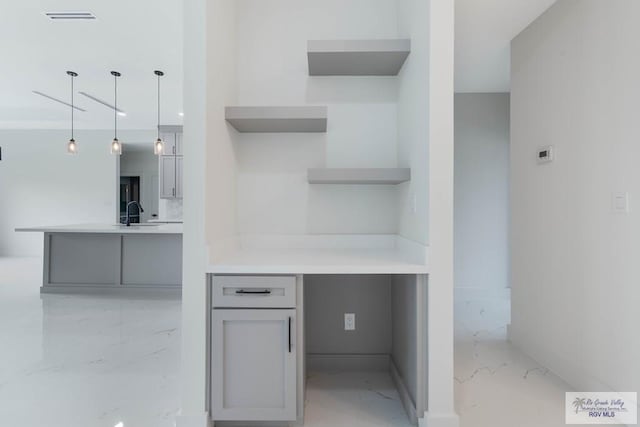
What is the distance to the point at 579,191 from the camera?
226cm

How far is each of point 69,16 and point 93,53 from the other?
0.82m

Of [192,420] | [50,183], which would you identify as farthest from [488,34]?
[50,183]

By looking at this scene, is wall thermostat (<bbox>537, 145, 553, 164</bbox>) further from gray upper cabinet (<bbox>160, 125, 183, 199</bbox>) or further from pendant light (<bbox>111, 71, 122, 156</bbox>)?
gray upper cabinet (<bbox>160, 125, 183, 199</bbox>)

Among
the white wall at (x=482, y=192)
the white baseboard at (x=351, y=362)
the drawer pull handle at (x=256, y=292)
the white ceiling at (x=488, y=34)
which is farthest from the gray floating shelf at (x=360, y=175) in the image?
the white wall at (x=482, y=192)

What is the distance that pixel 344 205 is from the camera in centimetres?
249

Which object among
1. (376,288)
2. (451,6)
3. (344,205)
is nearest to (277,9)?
(451,6)

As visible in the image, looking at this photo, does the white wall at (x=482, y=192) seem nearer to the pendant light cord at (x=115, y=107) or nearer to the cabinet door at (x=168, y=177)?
the pendant light cord at (x=115, y=107)

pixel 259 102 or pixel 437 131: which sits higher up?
pixel 259 102

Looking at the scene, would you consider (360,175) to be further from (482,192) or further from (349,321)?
(482,192)

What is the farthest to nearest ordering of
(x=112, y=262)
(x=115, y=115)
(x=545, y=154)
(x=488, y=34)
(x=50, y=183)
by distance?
(x=50, y=183), (x=115, y=115), (x=112, y=262), (x=488, y=34), (x=545, y=154)

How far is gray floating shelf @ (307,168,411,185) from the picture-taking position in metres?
2.14

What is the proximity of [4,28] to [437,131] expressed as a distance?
13.7 ft

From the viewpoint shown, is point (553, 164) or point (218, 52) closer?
point (218, 52)

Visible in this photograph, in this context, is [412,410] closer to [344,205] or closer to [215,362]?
[215,362]
